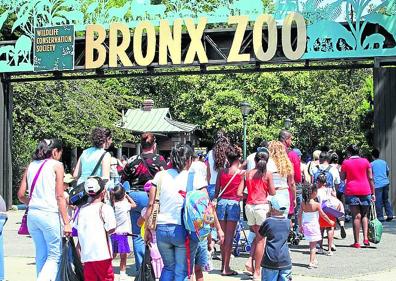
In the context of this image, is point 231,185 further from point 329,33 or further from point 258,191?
point 329,33

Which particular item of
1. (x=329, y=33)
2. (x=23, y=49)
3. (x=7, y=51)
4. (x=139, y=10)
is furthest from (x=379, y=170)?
(x=7, y=51)

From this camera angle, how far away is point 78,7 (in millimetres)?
20578

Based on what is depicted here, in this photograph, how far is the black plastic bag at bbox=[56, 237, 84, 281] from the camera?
7.41m

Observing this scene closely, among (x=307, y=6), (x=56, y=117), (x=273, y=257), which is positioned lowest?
(x=273, y=257)

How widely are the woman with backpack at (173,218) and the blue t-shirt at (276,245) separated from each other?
89 centimetres

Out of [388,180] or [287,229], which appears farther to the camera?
[388,180]

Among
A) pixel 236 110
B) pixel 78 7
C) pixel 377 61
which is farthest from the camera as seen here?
pixel 236 110

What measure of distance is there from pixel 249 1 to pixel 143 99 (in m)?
28.5

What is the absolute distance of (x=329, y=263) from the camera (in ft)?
35.3

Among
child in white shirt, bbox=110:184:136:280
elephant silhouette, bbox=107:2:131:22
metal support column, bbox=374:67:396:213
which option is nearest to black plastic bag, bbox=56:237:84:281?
child in white shirt, bbox=110:184:136:280

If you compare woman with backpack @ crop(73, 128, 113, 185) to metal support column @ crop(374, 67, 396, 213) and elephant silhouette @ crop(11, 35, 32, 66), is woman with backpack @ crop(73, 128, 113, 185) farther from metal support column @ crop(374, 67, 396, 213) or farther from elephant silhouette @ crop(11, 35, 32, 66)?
elephant silhouette @ crop(11, 35, 32, 66)

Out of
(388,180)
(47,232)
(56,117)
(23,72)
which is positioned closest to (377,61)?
(388,180)

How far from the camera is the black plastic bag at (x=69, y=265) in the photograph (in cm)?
741

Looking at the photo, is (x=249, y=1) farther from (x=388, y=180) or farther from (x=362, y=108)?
(x=362, y=108)
